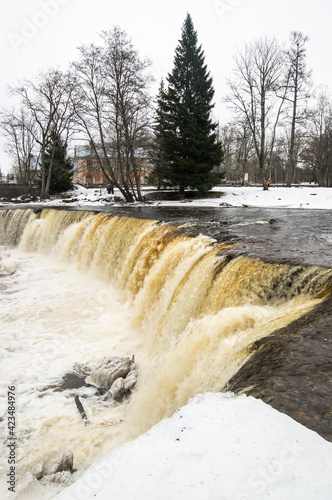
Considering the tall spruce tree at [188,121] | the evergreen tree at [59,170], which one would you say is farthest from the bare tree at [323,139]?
the evergreen tree at [59,170]

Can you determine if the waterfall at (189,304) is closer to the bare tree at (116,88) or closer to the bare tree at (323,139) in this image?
the bare tree at (116,88)

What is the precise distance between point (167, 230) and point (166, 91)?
1851 centimetres

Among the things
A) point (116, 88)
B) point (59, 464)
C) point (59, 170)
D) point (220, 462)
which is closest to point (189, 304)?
point (59, 464)

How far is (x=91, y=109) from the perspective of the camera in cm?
1880

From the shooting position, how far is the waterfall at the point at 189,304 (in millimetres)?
2904

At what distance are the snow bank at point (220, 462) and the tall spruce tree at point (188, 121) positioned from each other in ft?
66.7

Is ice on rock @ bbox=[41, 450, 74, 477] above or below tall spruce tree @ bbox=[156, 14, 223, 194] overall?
below

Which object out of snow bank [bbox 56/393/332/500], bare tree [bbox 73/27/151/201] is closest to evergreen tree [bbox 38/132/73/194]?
bare tree [bbox 73/27/151/201]

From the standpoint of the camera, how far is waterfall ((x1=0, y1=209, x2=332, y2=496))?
2.90 metres

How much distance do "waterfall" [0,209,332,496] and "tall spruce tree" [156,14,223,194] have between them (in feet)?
43.1

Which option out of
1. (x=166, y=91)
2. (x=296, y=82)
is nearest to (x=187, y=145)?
(x=166, y=91)

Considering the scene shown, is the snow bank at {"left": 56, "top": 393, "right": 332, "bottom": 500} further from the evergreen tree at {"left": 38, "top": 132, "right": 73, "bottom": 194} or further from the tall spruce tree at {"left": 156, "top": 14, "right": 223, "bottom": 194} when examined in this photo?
the evergreen tree at {"left": 38, "top": 132, "right": 73, "bottom": 194}

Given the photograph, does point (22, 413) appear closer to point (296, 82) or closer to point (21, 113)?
point (296, 82)

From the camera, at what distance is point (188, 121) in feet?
67.9
